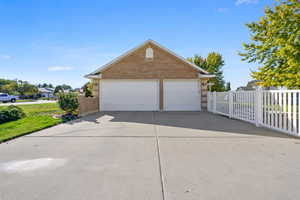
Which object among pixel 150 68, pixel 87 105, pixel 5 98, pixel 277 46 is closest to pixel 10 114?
pixel 87 105

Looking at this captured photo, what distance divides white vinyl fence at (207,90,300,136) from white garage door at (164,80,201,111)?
3.27 metres

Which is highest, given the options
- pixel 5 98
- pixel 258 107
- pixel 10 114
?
pixel 5 98

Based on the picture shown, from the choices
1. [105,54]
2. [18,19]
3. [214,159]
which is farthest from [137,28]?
[214,159]

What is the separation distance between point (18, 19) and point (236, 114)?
54.6ft

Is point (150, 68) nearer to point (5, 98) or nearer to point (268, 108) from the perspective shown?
point (268, 108)

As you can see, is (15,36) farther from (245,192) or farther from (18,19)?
(245,192)

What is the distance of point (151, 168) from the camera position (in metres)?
2.91

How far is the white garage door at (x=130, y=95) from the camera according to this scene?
496 inches

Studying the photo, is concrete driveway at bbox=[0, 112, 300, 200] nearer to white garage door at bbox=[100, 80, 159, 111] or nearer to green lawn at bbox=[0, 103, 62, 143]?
green lawn at bbox=[0, 103, 62, 143]

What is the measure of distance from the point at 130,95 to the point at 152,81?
6.59ft

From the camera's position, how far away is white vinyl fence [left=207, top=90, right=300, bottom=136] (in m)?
5.02

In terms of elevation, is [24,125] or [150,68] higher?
[150,68]

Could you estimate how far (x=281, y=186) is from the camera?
2.33 metres

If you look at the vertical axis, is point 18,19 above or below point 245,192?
above
